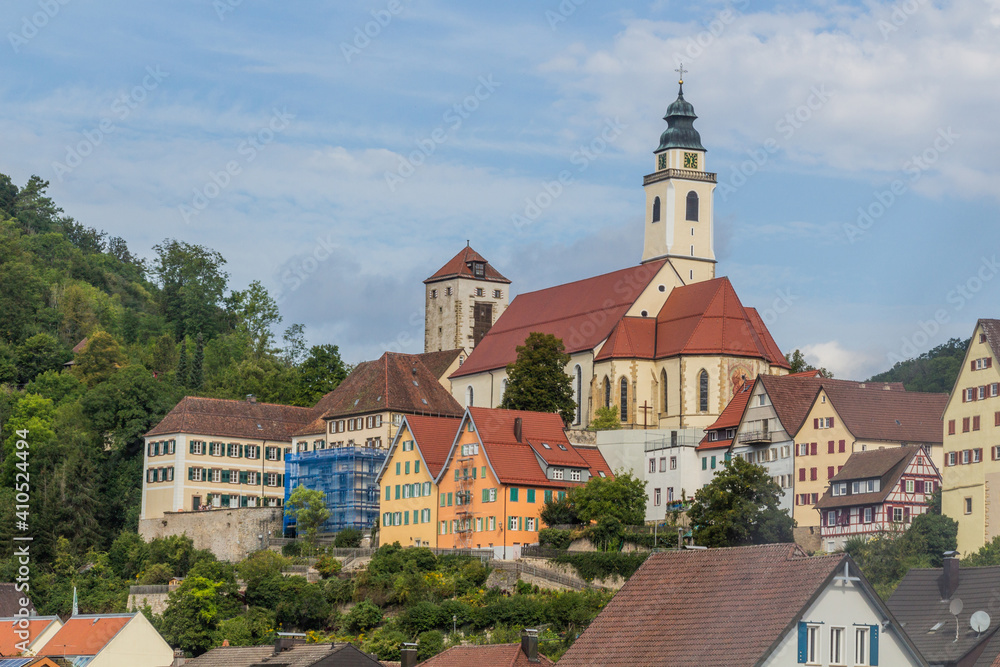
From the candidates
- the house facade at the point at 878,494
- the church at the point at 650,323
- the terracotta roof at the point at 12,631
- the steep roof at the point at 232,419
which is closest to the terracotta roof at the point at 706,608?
the house facade at the point at 878,494

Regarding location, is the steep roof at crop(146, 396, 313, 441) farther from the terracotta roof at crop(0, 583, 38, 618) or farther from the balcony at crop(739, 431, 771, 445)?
the balcony at crop(739, 431, 771, 445)

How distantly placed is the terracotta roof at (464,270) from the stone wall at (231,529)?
3705 centimetres

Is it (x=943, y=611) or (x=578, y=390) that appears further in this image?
(x=578, y=390)

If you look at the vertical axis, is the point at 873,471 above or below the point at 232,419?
below

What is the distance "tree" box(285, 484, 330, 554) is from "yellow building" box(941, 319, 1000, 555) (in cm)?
2967

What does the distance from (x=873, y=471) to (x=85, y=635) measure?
32338 millimetres

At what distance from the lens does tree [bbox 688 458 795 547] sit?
7406cm

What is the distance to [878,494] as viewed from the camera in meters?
77.9

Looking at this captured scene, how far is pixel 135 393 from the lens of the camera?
107312mm

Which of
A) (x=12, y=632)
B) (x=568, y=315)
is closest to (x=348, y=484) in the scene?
(x=12, y=632)

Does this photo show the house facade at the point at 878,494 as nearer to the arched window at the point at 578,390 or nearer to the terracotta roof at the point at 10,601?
the arched window at the point at 578,390

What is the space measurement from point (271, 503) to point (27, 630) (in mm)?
27298

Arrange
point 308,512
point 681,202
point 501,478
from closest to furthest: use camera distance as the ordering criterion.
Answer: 1. point 501,478
2. point 308,512
3. point 681,202

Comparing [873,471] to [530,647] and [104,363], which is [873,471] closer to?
[530,647]
